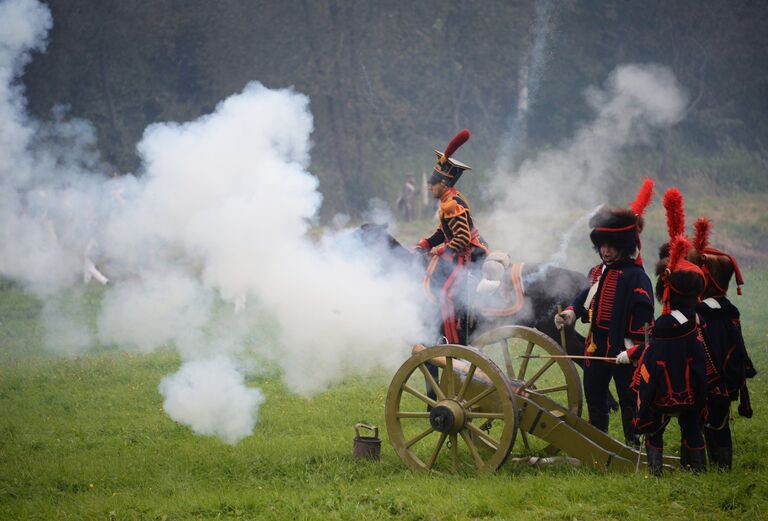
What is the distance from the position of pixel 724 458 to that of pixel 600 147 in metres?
20.0

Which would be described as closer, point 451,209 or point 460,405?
point 460,405

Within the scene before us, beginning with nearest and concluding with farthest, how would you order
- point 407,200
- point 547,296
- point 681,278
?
point 681,278, point 547,296, point 407,200

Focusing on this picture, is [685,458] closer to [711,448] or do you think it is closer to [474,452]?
[711,448]

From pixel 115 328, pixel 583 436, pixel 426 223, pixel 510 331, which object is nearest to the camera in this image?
pixel 583 436

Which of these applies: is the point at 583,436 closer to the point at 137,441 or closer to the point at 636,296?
the point at 636,296

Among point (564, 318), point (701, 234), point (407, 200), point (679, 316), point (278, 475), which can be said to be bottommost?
point (278, 475)

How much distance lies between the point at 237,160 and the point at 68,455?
9.88ft

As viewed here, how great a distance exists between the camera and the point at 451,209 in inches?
320

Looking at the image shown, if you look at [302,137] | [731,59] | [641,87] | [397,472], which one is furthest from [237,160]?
[731,59]

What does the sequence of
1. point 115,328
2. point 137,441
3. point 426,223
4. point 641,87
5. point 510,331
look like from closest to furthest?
1. point 510,331
2. point 137,441
3. point 115,328
4. point 641,87
5. point 426,223

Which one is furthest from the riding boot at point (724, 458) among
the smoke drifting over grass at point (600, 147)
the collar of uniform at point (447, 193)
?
the smoke drifting over grass at point (600, 147)

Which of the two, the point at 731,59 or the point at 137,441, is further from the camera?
the point at 731,59

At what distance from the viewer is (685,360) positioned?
5.90 m

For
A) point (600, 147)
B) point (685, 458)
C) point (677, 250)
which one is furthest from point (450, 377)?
point (600, 147)
